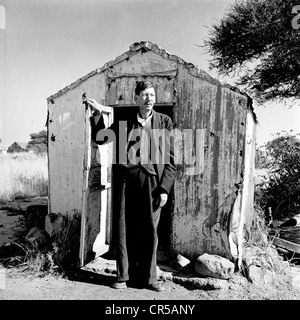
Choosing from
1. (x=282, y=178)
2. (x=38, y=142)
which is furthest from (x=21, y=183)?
(x=38, y=142)

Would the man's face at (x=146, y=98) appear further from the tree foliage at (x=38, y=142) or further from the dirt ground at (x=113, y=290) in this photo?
the tree foliage at (x=38, y=142)

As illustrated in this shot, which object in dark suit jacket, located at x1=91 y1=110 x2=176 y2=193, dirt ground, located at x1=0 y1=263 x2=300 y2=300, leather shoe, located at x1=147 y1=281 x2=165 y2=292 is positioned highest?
dark suit jacket, located at x1=91 y1=110 x2=176 y2=193

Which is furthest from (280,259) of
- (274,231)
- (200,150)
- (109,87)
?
(109,87)

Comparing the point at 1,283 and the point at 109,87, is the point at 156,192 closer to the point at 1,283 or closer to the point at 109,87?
the point at 109,87

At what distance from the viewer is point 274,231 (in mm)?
6230

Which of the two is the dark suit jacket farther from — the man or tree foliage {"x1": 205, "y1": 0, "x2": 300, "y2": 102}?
tree foliage {"x1": 205, "y1": 0, "x2": 300, "y2": 102}

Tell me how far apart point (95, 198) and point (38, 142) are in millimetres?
33858

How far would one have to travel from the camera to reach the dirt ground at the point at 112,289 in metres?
4.28

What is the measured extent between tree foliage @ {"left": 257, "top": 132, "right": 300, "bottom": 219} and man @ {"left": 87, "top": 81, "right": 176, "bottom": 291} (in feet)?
14.3

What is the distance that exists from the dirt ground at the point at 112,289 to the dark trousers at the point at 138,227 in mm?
268

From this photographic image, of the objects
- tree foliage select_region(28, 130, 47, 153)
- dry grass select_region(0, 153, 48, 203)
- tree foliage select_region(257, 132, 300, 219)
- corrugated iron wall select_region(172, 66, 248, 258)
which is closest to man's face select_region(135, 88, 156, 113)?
corrugated iron wall select_region(172, 66, 248, 258)

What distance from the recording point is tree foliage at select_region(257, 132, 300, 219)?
26.7ft

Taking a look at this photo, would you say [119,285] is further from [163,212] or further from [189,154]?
[163,212]

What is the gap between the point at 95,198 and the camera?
495cm
